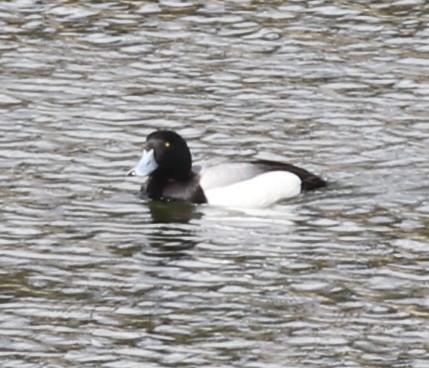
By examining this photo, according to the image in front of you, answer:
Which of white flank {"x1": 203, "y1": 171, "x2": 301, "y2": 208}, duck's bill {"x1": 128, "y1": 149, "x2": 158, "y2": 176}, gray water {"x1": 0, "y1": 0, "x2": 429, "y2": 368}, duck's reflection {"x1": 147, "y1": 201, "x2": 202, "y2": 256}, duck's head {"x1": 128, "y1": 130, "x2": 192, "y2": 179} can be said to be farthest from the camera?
duck's head {"x1": 128, "y1": 130, "x2": 192, "y2": 179}

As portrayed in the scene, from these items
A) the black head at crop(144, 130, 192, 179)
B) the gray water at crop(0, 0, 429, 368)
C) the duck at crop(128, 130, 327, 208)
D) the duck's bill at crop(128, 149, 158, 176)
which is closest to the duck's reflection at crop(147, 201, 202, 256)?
the gray water at crop(0, 0, 429, 368)

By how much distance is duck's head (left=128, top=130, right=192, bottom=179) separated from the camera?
1914 cm

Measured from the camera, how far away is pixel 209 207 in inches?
737

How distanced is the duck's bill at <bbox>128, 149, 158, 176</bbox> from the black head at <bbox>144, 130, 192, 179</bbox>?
0.12 feet

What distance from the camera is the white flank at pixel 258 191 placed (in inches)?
735

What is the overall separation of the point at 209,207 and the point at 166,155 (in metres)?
0.75

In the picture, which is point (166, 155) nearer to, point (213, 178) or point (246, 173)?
point (213, 178)

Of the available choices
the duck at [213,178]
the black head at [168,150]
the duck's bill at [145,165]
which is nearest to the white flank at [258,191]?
the duck at [213,178]

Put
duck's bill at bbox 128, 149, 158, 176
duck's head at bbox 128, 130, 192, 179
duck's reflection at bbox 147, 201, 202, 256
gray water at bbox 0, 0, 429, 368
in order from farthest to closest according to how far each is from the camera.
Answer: duck's head at bbox 128, 130, 192, 179 < duck's bill at bbox 128, 149, 158, 176 < duck's reflection at bbox 147, 201, 202, 256 < gray water at bbox 0, 0, 429, 368

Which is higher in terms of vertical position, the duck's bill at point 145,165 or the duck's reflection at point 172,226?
the duck's bill at point 145,165

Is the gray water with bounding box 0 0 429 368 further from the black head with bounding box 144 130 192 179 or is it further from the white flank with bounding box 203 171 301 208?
the black head with bounding box 144 130 192 179

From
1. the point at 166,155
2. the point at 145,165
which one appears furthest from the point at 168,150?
the point at 145,165

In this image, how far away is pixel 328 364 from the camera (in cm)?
1366

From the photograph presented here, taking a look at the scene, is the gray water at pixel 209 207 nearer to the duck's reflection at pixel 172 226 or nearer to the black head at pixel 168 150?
the duck's reflection at pixel 172 226
